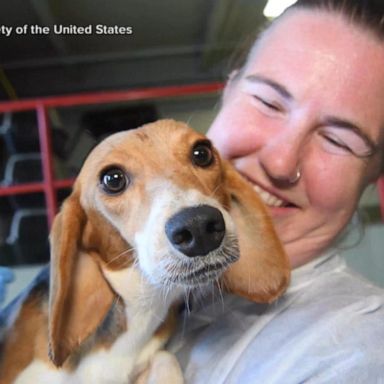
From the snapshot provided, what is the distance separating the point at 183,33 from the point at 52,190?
5.60 ft

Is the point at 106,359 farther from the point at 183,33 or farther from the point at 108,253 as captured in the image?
the point at 183,33

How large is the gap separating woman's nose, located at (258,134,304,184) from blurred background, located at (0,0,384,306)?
197 millimetres

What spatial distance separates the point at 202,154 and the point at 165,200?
0.13 metres

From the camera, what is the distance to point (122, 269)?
0.74m

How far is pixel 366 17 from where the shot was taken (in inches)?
32.2

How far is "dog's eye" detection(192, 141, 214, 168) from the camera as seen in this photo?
0.71 m

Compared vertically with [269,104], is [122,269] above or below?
below

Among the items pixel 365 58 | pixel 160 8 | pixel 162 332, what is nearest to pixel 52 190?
pixel 162 332

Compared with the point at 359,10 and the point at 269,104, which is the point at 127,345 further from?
the point at 359,10

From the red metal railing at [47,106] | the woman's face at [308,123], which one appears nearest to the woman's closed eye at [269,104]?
the woman's face at [308,123]

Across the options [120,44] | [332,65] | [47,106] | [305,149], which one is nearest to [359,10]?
[332,65]

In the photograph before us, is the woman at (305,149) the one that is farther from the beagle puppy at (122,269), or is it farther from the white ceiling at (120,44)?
the white ceiling at (120,44)

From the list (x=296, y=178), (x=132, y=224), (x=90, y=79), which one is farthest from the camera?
(x=90, y=79)

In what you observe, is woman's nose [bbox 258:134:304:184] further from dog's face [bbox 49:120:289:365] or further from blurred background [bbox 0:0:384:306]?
blurred background [bbox 0:0:384:306]
